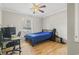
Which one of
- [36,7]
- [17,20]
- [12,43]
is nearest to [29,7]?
[36,7]

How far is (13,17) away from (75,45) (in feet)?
2.79

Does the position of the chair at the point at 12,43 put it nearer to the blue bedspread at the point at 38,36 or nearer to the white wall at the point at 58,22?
the blue bedspread at the point at 38,36

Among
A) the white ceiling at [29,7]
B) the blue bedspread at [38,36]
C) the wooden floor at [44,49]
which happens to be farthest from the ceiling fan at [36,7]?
the wooden floor at [44,49]

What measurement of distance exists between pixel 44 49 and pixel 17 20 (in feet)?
1.65

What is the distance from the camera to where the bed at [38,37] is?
1412 mm

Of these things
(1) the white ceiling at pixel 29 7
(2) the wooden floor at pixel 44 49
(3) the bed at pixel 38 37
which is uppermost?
(1) the white ceiling at pixel 29 7

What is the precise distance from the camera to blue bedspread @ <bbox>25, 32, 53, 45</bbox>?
1.41 meters

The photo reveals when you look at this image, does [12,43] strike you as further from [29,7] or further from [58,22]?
[58,22]

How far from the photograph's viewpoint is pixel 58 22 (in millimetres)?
1438

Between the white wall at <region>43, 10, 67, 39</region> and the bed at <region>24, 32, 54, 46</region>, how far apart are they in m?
0.09

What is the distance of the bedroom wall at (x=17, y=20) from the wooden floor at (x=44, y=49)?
206mm

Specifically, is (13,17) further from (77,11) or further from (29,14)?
(77,11)

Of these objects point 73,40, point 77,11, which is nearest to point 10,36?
point 73,40

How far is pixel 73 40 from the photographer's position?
55.4 inches
